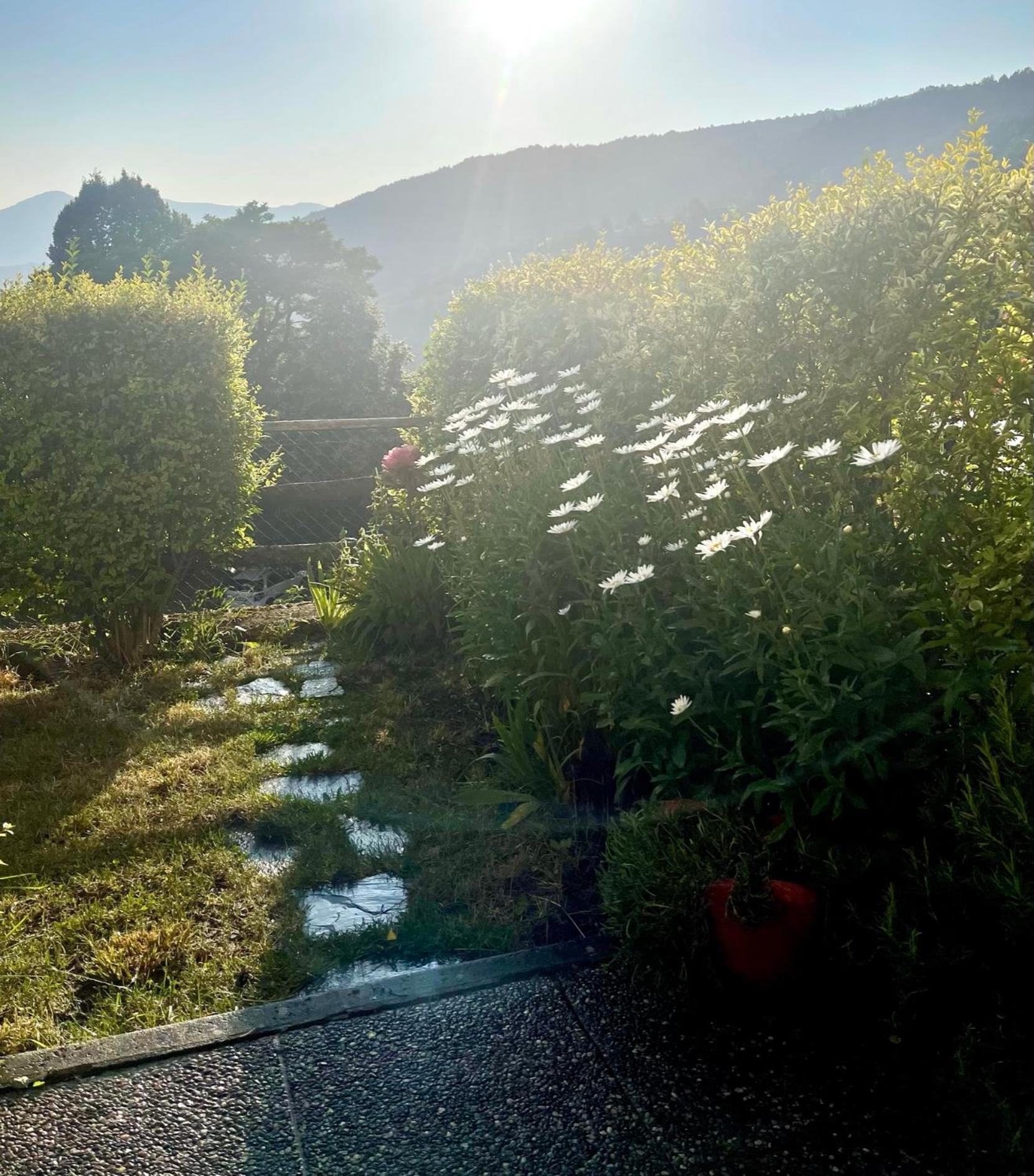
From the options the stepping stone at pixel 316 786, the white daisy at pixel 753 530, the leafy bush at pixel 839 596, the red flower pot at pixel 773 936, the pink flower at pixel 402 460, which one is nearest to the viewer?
the leafy bush at pixel 839 596

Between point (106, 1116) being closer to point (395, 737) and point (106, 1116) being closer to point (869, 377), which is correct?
point (395, 737)

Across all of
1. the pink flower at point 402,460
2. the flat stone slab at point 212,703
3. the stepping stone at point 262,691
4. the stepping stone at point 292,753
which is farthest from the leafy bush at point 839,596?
the pink flower at point 402,460

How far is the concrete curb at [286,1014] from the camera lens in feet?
7.14

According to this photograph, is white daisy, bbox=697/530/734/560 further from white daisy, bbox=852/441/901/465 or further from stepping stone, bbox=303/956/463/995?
stepping stone, bbox=303/956/463/995

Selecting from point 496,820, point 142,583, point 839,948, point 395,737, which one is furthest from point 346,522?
point 839,948

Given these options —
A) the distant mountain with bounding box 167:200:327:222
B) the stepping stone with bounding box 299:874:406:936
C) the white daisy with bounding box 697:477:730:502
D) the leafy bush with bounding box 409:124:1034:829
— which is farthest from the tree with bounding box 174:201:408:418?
the white daisy with bounding box 697:477:730:502

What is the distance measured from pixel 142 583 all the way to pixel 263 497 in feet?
12.5

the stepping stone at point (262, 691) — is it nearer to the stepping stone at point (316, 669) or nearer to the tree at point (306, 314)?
the stepping stone at point (316, 669)

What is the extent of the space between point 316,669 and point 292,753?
141 cm

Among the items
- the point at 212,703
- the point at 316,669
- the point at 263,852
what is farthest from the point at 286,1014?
the point at 316,669

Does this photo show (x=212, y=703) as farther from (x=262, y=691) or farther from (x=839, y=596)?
(x=839, y=596)

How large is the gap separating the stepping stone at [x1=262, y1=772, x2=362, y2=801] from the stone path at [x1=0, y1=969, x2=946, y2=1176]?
4.92ft

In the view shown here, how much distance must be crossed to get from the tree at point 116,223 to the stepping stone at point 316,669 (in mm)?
26370

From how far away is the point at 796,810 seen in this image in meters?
2.43
